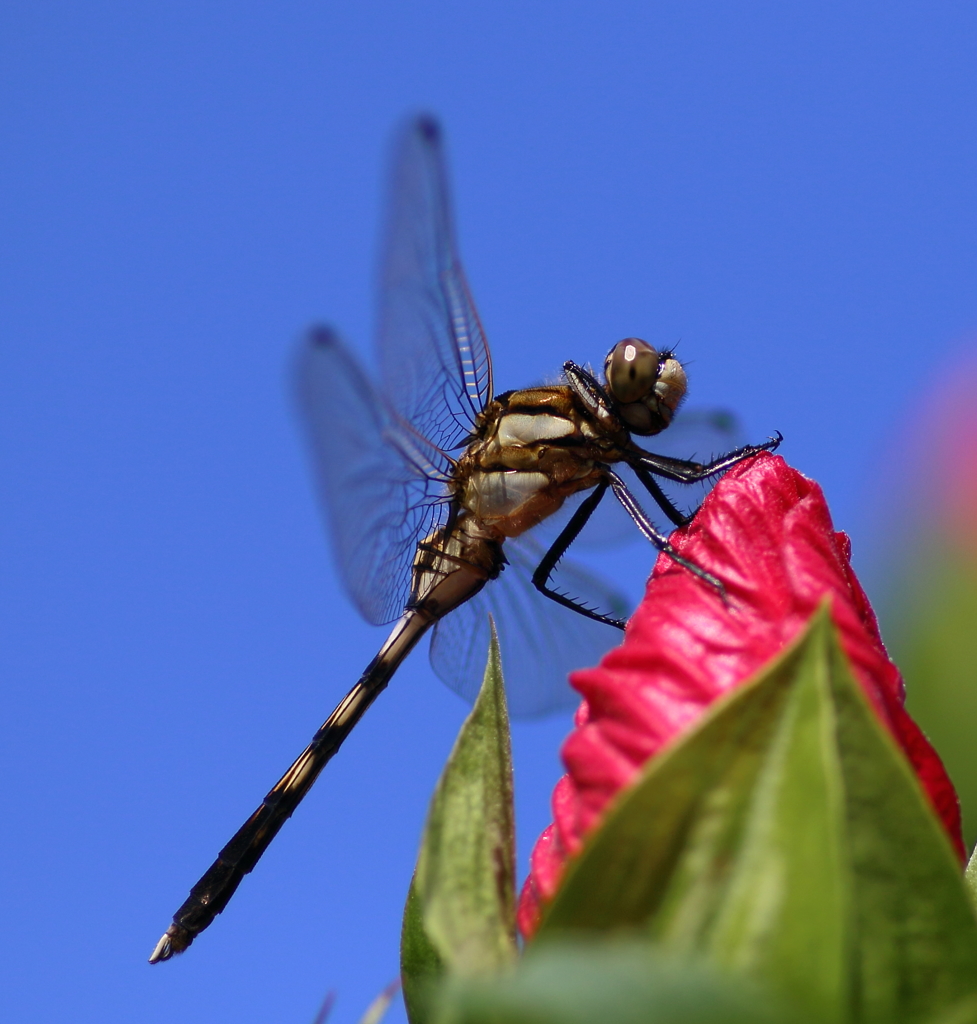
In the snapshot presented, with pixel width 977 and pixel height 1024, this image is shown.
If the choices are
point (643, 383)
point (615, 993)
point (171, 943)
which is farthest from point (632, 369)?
point (615, 993)

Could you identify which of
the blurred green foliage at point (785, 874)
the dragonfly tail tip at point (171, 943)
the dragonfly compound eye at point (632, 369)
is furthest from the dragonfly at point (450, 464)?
the blurred green foliage at point (785, 874)

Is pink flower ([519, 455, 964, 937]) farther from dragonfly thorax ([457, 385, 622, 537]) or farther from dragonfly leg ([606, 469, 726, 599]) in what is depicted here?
dragonfly thorax ([457, 385, 622, 537])

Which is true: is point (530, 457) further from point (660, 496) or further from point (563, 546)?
point (660, 496)

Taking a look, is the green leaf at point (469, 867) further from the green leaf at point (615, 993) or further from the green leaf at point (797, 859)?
the green leaf at point (615, 993)

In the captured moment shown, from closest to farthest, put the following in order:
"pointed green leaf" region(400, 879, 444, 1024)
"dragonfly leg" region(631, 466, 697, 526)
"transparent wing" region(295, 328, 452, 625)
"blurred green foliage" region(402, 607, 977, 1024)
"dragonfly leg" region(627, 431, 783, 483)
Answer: "blurred green foliage" region(402, 607, 977, 1024) → "pointed green leaf" region(400, 879, 444, 1024) → "dragonfly leg" region(627, 431, 783, 483) → "dragonfly leg" region(631, 466, 697, 526) → "transparent wing" region(295, 328, 452, 625)

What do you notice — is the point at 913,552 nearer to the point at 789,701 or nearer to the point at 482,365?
the point at 482,365

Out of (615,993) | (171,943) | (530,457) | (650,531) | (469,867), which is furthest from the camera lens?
(530,457)

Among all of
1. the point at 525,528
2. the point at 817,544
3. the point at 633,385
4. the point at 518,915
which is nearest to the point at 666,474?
the point at 633,385

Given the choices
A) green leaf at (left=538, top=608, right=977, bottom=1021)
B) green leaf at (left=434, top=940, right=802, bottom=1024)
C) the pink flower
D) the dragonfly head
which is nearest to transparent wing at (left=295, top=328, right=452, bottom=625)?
the dragonfly head
